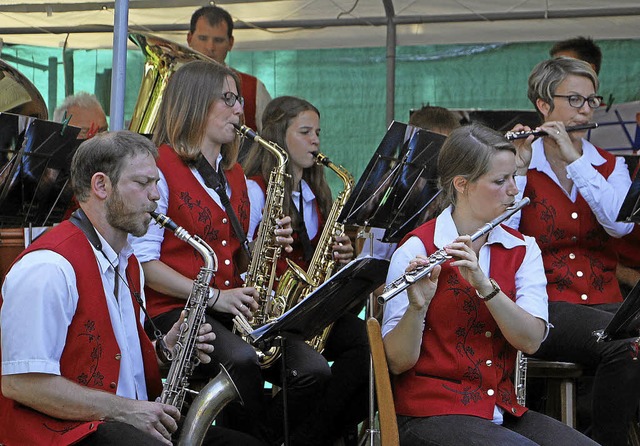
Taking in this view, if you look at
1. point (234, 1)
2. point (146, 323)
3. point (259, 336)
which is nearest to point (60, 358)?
point (259, 336)

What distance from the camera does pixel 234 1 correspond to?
22.0 ft

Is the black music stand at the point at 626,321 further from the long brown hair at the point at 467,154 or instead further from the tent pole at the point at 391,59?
the tent pole at the point at 391,59

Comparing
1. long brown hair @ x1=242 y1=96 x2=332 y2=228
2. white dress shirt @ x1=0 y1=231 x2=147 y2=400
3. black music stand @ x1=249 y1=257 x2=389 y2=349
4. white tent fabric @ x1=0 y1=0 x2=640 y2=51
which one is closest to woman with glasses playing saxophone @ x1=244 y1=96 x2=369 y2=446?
long brown hair @ x1=242 y1=96 x2=332 y2=228

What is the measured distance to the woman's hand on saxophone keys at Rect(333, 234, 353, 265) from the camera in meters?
4.90

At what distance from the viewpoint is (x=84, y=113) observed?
6207 mm

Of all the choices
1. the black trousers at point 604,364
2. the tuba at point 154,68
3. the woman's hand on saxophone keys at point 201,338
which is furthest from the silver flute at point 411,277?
the tuba at point 154,68

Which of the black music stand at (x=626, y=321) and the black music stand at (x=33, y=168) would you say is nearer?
the black music stand at (x=626, y=321)

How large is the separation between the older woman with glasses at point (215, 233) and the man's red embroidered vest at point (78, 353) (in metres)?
0.75

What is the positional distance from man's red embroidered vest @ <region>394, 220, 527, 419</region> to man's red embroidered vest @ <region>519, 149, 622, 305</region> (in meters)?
0.96

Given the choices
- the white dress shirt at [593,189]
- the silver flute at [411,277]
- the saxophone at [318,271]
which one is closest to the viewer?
the silver flute at [411,277]

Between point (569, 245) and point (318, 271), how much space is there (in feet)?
3.73

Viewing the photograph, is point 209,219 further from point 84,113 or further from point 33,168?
point 84,113

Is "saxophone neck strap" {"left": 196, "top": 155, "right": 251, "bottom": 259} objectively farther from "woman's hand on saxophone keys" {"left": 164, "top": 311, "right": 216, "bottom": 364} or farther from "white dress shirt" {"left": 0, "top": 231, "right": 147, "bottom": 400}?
"white dress shirt" {"left": 0, "top": 231, "right": 147, "bottom": 400}

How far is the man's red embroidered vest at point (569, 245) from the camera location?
14.9ft
